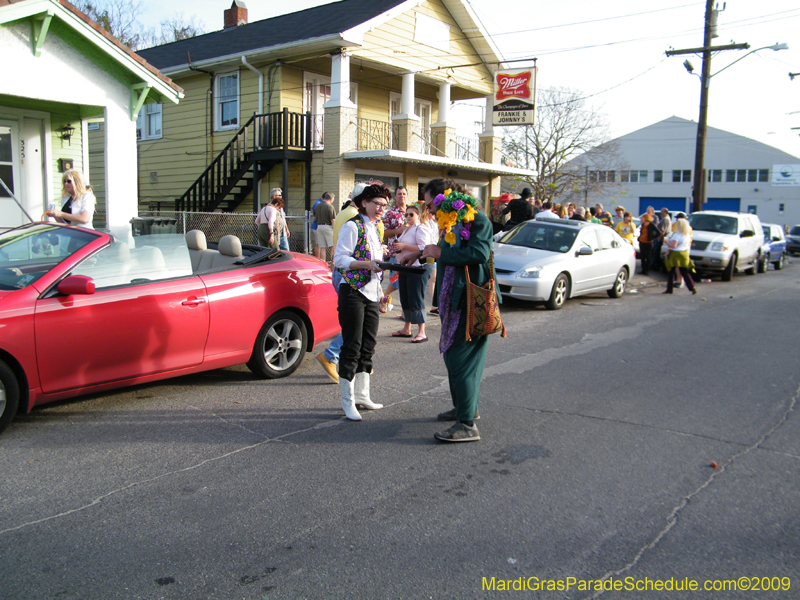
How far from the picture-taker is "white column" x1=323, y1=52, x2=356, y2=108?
1753cm

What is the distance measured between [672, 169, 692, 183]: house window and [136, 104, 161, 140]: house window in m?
53.3

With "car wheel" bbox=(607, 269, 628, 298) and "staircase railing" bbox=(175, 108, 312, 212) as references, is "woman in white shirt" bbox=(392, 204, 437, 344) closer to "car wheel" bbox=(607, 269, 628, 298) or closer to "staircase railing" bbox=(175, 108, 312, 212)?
"car wheel" bbox=(607, 269, 628, 298)

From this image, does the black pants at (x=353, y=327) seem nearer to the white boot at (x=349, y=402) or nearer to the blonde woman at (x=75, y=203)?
the white boot at (x=349, y=402)

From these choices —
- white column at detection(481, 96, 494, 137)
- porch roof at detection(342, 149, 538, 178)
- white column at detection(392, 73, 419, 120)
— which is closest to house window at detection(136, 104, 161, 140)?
porch roof at detection(342, 149, 538, 178)

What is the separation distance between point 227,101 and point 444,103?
6897 mm

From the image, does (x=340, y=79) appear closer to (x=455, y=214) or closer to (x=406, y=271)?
(x=455, y=214)

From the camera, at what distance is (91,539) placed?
323cm

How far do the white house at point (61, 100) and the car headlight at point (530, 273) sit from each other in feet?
22.2

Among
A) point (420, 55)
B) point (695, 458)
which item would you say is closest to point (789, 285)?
point (420, 55)

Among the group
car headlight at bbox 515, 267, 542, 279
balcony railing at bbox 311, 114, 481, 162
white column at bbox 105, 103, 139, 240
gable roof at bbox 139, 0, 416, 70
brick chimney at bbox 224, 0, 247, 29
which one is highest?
brick chimney at bbox 224, 0, 247, 29

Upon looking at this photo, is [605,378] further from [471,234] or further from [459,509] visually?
[459,509]

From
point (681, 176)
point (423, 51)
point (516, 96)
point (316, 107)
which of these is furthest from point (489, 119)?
point (681, 176)

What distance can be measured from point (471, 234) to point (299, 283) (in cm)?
234

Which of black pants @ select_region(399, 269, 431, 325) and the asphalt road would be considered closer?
the asphalt road
